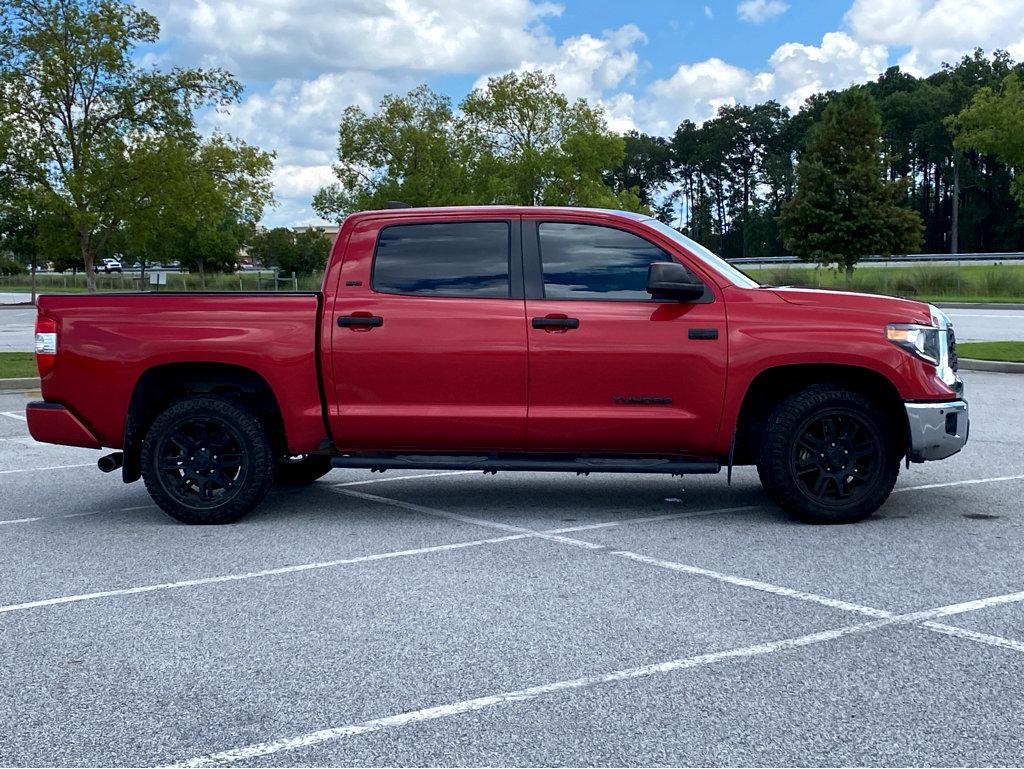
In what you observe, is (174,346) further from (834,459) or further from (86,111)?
(86,111)

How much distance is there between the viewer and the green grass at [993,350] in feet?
57.8

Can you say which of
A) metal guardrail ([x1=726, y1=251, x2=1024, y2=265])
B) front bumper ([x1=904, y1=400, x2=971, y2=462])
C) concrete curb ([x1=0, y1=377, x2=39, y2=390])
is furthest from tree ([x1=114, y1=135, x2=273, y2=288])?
metal guardrail ([x1=726, y1=251, x2=1024, y2=265])

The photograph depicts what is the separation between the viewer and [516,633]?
496 cm

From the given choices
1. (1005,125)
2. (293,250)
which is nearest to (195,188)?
(1005,125)

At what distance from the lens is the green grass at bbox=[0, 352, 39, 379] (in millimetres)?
17094

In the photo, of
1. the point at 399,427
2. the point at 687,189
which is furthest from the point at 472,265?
the point at 687,189

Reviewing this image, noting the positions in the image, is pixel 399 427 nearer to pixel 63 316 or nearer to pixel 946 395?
pixel 63 316

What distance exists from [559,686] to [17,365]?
16.7 meters

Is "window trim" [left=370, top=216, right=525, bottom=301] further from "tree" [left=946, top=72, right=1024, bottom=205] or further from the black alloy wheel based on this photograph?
"tree" [left=946, top=72, right=1024, bottom=205]

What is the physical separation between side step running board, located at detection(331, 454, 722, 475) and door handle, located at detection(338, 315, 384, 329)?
847 mm

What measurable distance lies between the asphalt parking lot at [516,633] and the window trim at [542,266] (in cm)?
139

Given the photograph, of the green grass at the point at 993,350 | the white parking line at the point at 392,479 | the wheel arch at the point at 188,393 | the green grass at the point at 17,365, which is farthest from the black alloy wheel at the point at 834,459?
the green grass at the point at 17,365

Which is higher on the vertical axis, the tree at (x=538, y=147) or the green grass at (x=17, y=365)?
the tree at (x=538, y=147)

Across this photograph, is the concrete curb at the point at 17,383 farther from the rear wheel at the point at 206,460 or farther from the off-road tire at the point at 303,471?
the rear wheel at the point at 206,460
